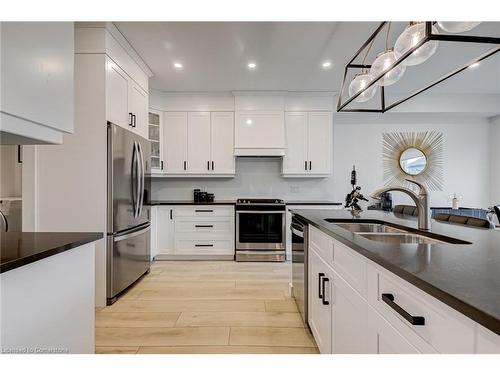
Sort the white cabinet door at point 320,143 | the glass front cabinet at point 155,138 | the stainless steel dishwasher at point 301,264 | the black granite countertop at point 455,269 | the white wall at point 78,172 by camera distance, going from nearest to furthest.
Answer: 1. the black granite countertop at point 455,269
2. the stainless steel dishwasher at point 301,264
3. the white wall at point 78,172
4. the glass front cabinet at point 155,138
5. the white cabinet door at point 320,143

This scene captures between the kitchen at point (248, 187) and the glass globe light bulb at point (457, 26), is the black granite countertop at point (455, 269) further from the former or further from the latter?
the glass globe light bulb at point (457, 26)

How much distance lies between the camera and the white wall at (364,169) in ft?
16.1

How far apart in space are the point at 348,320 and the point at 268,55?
2.86 metres

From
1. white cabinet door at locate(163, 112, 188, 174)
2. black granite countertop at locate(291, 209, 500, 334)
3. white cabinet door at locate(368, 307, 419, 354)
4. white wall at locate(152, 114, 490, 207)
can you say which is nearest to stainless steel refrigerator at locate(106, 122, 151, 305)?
white cabinet door at locate(163, 112, 188, 174)

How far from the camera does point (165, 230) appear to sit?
4.26 metres

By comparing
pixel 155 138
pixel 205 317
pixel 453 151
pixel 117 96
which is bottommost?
pixel 205 317

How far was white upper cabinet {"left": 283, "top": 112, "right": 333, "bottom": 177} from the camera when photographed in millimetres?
4500

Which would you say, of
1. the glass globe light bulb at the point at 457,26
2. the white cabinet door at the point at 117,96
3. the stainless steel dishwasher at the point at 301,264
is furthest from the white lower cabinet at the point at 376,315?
the white cabinet door at the point at 117,96

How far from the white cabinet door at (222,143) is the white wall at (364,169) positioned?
15.2 inches

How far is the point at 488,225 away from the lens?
1836 mm

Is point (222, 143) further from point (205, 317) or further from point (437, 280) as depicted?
point (437, 280)

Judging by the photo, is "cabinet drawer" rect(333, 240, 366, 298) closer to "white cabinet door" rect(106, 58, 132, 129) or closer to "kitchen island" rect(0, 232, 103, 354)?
"kitchen island" rect(0, 232, 103, 354)

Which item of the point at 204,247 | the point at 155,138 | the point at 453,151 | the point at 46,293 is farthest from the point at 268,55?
the point at 453,151
